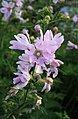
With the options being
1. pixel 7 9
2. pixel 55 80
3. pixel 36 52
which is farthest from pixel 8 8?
pixel 36 52

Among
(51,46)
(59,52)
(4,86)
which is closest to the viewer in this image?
(51,46)

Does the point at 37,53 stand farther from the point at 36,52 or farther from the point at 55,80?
the point at 55,80

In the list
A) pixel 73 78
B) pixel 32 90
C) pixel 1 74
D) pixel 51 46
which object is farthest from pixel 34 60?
pixel 73 78

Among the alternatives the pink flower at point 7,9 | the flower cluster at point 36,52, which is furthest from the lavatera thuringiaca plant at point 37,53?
the pink flower at point 7,9

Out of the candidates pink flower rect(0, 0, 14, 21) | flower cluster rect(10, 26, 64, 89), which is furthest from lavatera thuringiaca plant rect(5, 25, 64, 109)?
pink flower rect(0, 0, 14, 21)

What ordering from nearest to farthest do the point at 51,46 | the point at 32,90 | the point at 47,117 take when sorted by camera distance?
1. the point at 51,46
2. the point at 32,90
3. the point at 47,117

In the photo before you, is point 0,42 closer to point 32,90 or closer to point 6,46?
point 6,46

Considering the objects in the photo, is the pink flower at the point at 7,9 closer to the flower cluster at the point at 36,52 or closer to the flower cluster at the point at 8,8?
the flower cluster at the point at 8,8

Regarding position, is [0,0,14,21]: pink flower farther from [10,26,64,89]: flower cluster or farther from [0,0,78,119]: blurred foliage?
[10,26,64,89]: flower cluster
